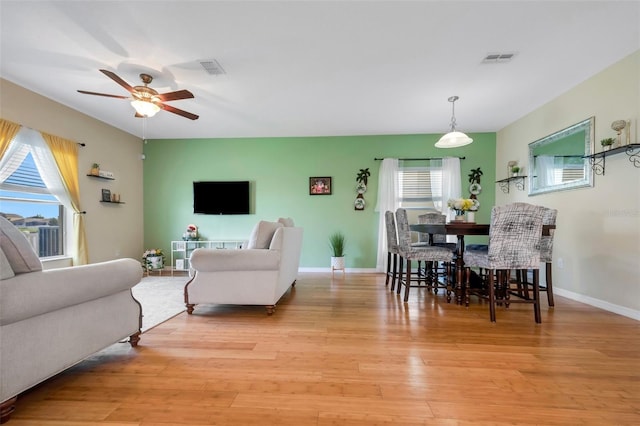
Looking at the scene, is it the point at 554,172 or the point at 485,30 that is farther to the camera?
the point at 554,172

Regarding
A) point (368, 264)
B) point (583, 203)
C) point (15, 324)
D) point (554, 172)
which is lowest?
point (368, 264)

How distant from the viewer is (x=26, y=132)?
3156 mm

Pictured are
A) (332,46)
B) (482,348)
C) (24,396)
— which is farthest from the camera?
(332,46)

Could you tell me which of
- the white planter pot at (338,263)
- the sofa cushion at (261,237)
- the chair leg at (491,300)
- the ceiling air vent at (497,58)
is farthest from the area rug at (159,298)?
the ceiling air vent at (497,58)

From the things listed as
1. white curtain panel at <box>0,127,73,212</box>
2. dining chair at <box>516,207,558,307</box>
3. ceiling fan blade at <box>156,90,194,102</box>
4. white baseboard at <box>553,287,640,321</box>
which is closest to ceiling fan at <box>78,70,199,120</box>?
ceiling fan blade at <box>156,90,194,102</box>

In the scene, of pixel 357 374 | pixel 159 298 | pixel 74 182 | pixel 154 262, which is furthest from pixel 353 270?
pixel 74 182

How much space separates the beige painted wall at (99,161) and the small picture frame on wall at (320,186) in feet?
10.9

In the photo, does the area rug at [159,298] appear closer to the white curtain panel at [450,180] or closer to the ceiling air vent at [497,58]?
the ceiling air vent at [497,58]

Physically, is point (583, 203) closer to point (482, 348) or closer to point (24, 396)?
point (482, 348)

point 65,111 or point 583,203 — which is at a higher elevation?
point 65,111

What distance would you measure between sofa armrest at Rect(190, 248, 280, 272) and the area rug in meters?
0.61

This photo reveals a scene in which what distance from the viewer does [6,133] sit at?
9.55 feet

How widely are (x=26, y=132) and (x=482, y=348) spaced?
5235 millimetres

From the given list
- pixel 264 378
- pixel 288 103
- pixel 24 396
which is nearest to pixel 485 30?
pixel 288 103
